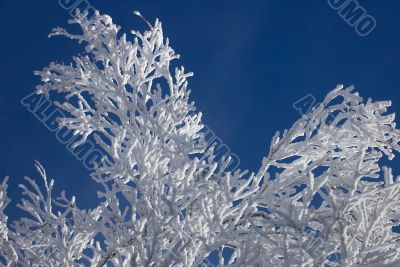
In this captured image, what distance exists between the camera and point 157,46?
6.98 meters

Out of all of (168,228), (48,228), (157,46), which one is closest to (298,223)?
(168,228)

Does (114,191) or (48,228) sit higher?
(114,191)

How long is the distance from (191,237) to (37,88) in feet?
12.2

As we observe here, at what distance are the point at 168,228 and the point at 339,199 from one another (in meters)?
1.80

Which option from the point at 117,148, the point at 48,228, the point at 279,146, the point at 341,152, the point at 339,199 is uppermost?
the point at 341,152

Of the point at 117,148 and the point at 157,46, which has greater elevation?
the point at 157,46

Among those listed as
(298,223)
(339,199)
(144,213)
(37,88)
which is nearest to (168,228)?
(144,213)

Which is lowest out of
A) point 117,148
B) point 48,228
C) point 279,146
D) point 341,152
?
point 48,228

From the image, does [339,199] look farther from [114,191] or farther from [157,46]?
[157,46]

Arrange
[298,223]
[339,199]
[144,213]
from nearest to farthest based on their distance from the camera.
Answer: [298,223]
[339,199]
[144,213]

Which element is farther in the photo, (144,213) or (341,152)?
(341,152)

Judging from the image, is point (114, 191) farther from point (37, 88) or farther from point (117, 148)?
point (37, 88)

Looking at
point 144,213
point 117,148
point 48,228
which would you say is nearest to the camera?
point 144,213

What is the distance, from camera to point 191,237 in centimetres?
421
